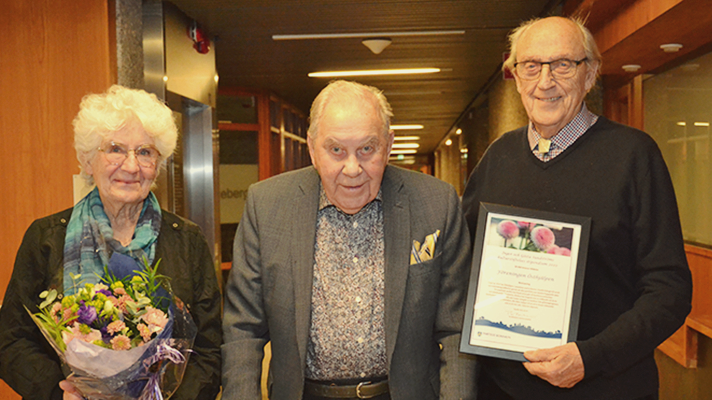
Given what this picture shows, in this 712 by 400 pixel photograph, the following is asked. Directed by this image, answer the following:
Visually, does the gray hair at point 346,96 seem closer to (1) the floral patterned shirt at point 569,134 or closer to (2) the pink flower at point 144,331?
(1) the floral patterned shirt at point 569,134

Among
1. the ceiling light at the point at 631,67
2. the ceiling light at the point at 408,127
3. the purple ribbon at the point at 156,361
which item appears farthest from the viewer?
the ceiling light at the point at 408,127

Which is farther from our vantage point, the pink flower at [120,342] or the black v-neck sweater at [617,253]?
the black v-neck sweater at [617,253]

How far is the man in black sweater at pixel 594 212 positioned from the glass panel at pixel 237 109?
8.43 metres

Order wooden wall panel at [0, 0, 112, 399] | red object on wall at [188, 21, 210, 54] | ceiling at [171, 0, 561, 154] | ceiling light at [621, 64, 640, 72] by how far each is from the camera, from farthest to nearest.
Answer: red object on wall at [188, 21, 210, 54], ceiling at [171, 0, 561, 154], ceiling light at [621, 64, 640, 72], wooden wall panel at [0, 0, 112, 399]

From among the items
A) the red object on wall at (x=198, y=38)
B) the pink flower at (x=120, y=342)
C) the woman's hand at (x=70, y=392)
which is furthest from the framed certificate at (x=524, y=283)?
the red object on wall at (x=198, y=38)

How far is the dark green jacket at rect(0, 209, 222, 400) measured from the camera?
1946 millimetres

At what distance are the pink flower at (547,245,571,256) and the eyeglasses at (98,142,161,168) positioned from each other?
4.40ft

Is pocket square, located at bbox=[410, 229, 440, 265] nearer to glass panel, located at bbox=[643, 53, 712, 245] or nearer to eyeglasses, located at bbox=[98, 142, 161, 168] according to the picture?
eyeglasses, located at bbox=[98, 142, 161, 168]

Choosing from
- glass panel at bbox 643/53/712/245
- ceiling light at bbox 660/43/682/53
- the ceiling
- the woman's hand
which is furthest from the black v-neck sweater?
the ceiling

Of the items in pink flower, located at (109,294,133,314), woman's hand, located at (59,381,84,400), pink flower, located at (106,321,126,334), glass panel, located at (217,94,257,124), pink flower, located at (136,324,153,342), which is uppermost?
glass panel, located at (217,94,257,124)

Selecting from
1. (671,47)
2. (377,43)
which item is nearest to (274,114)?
(377,43)

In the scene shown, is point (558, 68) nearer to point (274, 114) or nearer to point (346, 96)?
point (346, 96)

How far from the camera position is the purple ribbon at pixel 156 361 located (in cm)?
175

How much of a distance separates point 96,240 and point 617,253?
1.66 m
